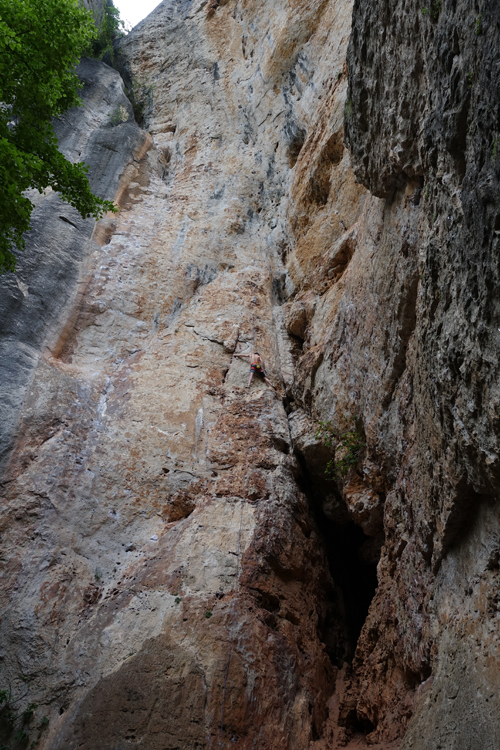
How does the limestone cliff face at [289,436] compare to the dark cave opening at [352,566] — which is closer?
the limestone cliff face at [289,436]

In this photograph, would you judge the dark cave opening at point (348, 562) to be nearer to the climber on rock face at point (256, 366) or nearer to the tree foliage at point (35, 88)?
the climber on rock face at point (256, 366)

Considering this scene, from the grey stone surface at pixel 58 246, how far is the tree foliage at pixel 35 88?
1.90m

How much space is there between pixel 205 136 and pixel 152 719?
53.4ft

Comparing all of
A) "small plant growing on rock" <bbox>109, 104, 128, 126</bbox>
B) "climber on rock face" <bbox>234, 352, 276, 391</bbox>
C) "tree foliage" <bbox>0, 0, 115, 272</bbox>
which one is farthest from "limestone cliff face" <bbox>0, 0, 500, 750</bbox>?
"small plant growing on rock" <bbox>109, 104, 128, 126</bbox>

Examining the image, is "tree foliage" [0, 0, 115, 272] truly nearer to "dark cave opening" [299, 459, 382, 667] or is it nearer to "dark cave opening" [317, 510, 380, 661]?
"dark cave opening" [299, 459, 382, 667]

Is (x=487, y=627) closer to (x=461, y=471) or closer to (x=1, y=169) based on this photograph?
(x=461, y=471)

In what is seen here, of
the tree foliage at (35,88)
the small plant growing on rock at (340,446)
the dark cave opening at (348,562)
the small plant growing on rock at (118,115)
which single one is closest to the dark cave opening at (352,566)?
the dark cave opening at (348,562)

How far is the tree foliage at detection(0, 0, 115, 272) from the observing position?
268 inches

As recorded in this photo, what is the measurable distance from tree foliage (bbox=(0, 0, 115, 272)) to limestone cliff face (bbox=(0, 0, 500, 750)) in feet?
10.7

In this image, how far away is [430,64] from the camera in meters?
4.44

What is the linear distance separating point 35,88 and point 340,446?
711 cm

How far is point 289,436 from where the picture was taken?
373 inches

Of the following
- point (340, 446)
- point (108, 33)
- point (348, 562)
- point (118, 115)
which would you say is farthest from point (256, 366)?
point (108, 33)

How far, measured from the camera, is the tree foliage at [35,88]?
680cm
